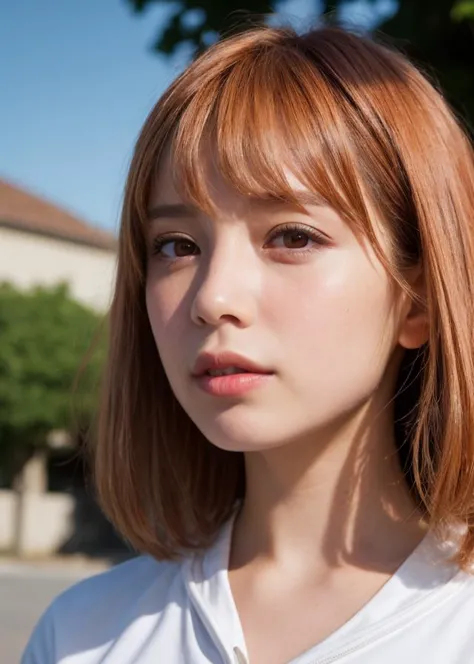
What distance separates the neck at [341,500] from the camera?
1.55m

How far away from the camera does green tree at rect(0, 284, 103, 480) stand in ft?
53.4

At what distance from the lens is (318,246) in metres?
1.44

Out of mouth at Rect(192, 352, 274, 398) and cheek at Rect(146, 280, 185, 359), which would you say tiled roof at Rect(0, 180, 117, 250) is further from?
mouth at Rect(192, 352, 274, 398)

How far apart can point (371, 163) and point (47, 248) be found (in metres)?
20.2

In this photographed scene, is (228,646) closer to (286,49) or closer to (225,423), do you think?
(225,423)

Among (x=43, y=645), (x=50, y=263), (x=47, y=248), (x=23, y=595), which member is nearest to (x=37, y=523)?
(x=23, y=595)

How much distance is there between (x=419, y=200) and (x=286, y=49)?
35 centimetres

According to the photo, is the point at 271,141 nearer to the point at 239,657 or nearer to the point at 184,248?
the point at 184,248

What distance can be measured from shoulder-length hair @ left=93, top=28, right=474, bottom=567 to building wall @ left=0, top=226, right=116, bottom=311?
1777 centimetres

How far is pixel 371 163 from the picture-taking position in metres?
1.46

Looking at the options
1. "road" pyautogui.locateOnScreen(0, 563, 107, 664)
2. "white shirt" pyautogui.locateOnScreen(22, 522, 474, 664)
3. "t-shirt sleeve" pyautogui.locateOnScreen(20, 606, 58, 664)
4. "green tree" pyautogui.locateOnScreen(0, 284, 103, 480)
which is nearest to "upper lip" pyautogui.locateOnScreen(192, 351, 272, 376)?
"white shirt" pyautogui.locateOnScreen(22, 522, 474, 664)

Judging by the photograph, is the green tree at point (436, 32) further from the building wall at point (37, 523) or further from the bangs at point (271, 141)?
the building wall at point (37, 523)

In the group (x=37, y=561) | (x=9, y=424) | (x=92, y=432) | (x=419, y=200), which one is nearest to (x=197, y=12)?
(x=92, y=432)

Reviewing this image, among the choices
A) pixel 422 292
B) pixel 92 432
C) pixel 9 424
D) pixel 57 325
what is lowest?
pixel 9 424
